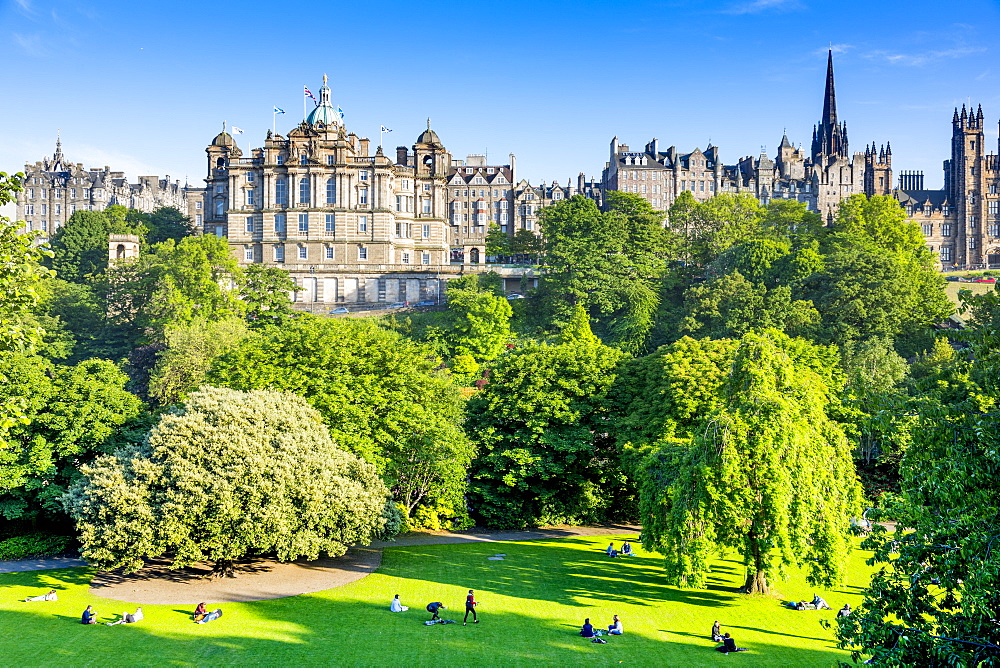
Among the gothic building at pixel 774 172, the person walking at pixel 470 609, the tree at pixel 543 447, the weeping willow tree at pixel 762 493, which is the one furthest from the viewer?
the gothic building at pixel 774 172

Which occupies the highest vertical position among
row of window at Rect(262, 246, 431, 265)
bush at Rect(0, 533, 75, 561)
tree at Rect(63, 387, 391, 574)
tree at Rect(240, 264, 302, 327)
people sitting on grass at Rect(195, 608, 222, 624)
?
row of window at Rect(262, 246, 431, 265)

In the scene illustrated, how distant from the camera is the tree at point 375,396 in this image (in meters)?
39.6

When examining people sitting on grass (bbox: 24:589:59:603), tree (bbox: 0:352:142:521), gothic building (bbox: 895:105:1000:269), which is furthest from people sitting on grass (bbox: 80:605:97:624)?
gothic building (bbox: 895:105:1000:269)

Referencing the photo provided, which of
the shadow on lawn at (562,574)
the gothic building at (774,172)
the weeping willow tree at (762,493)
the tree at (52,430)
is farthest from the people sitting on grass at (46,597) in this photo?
the gothic building at (774,172)

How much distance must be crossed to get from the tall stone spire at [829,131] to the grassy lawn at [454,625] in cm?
11394

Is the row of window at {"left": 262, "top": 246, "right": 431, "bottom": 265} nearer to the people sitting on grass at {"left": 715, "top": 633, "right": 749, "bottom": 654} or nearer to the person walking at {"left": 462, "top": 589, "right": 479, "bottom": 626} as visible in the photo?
the person walking at {"left": 462, "top": 589, "right": 479, "bottom": 626}

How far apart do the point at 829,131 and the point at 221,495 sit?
12736 centimetres

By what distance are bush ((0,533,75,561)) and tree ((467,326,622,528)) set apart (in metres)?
17.4

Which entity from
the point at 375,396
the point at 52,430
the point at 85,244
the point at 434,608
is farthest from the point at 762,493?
the point at 85,244

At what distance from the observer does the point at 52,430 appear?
37.8 metres

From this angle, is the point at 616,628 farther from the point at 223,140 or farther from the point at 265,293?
the point at 223,140

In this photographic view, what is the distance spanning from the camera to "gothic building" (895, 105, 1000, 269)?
5118 inches

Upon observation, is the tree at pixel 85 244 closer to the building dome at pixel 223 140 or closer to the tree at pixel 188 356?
the building dome at pixel 223 140

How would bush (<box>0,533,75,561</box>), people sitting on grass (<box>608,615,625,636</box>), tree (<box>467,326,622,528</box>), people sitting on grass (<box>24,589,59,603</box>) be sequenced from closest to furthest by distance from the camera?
people sitting on grass (<box>608,615,625,636</box>), people sitting on grass (<box>24,589,59,603</box>), bush (<box>0,533,75,561</box>), tree (<box>467,326,622,528</box>)
